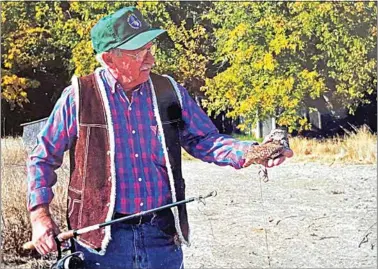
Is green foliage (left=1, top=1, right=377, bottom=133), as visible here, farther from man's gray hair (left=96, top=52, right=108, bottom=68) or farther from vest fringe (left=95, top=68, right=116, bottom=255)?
vest fringe (left=95, top=68, right=116, bottom=255)

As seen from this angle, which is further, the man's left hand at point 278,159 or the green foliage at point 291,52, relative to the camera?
the green foliage at point 291,52

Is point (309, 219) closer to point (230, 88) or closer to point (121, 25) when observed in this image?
A: point (230, 88)

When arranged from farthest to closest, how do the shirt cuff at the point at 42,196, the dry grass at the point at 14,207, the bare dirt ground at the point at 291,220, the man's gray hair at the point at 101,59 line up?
1. the bare dirt ground at the point at 291,220
2. the dry grass at the point at 14,207
3. the man's gray hair at the point at 101,59
4. the shirt cuff at the point at 42,196

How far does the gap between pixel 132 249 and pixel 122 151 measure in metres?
0.35

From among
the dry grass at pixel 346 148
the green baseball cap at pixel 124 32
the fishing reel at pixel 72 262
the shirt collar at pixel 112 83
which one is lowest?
the fishing reel at pixel 72 262

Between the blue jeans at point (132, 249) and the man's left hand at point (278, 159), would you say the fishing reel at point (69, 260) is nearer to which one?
the blue jeans at point (132, 249)

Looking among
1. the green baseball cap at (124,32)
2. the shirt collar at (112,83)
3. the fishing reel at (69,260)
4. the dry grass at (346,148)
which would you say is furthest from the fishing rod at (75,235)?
the dry grass at (346,148)

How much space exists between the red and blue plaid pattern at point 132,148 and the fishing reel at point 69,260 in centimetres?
20

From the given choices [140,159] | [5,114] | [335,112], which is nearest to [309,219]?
[335,112]

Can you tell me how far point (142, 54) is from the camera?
2.22 m

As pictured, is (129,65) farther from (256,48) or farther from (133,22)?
(256,48)

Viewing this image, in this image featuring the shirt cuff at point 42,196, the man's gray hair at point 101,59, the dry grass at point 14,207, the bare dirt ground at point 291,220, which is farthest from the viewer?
the bare dirt ground at point 291,220

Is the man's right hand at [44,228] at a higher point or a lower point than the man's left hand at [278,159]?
lower

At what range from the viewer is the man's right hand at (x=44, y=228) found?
2143 mm
